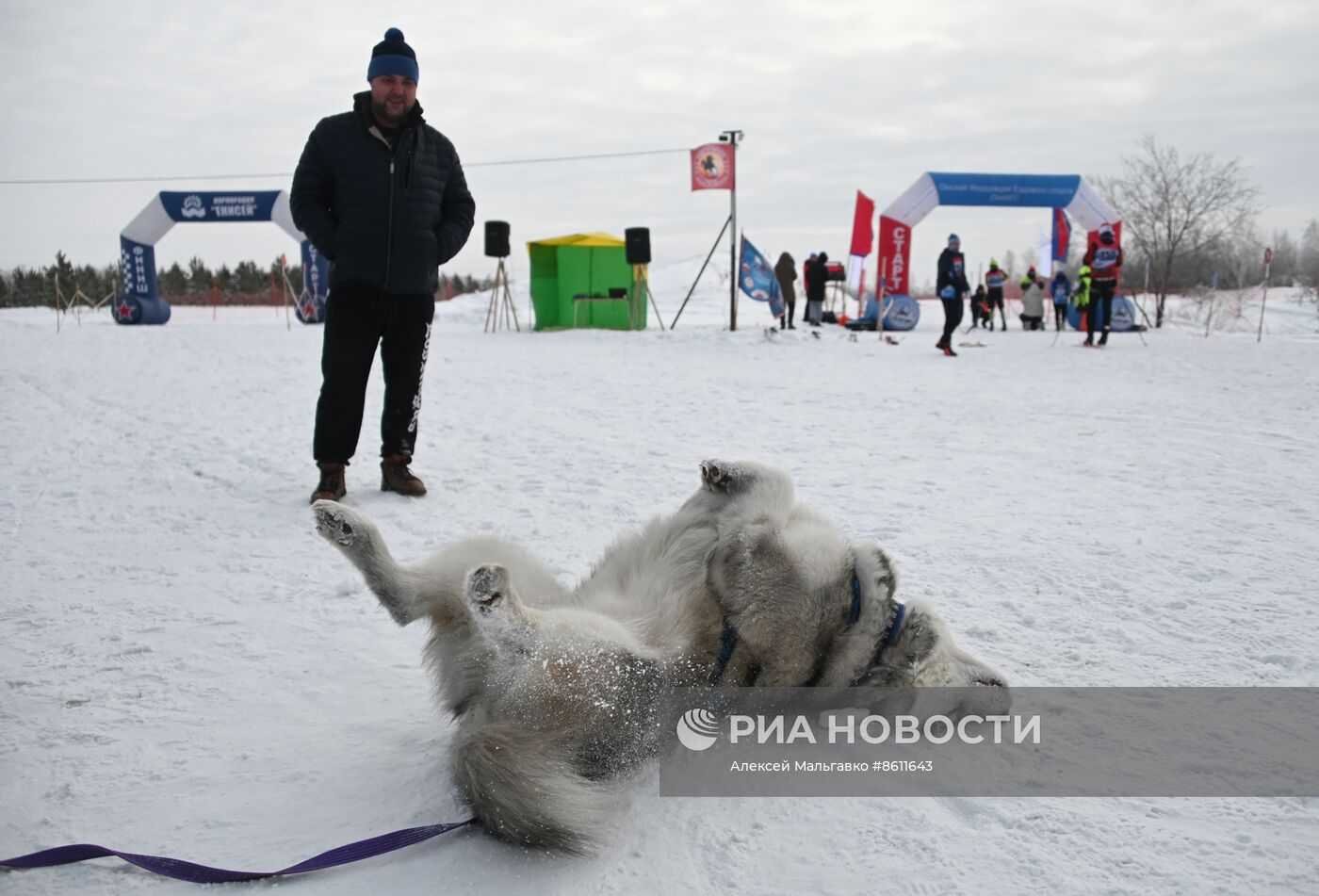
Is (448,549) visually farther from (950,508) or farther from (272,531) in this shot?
(950,508)

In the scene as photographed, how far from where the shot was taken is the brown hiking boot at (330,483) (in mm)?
4715

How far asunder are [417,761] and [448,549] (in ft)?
2.13

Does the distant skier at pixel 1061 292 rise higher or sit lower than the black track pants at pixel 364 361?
higher

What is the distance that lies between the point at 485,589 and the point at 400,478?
10.1ft

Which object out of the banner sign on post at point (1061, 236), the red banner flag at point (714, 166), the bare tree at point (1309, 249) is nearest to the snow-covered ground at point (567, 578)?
the red banner flag at point (714, 166)

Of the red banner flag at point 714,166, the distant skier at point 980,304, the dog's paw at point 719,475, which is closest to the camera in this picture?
the dog's paw at point 719,475

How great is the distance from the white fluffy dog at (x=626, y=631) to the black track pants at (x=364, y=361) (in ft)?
7.61

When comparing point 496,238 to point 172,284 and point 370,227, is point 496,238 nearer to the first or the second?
point 370,227

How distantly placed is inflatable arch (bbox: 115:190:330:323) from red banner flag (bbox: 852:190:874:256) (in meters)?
13.8

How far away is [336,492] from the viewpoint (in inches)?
186

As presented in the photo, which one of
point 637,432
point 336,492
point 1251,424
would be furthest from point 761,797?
point 1251,424

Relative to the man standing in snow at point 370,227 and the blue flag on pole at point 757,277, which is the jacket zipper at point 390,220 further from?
the blue flag on pole at point 757,277

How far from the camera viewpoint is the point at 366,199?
461 centimetres
